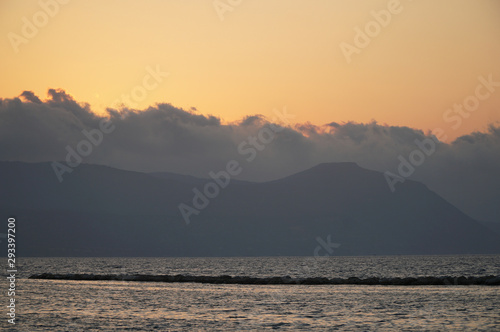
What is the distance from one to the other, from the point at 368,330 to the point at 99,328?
58.5ft

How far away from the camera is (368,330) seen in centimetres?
3750

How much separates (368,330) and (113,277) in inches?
2847

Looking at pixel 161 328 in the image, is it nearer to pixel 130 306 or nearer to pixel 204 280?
pixel 130 306

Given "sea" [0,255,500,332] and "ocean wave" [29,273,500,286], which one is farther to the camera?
"ocean wave" [29,273,500,286]

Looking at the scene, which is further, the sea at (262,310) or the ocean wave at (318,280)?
the ocean wave at (318,280)

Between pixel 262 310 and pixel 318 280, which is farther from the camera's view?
pixel 318 280

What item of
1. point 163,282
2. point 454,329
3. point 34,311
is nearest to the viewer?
point 454,329

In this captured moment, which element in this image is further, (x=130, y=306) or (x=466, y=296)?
(x=466, y=296)

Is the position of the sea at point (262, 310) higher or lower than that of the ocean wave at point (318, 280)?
higher

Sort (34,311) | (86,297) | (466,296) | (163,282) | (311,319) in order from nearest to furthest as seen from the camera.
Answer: (311,319) < (34,311) < (466,296) < (86,297) < (163,282)

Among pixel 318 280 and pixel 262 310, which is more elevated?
pixel 262 310

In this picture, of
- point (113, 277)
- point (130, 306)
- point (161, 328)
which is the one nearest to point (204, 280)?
point (113, 277)

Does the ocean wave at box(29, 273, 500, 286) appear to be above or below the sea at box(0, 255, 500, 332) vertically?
below

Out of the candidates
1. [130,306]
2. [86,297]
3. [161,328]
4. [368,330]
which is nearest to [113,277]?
[86,297]
